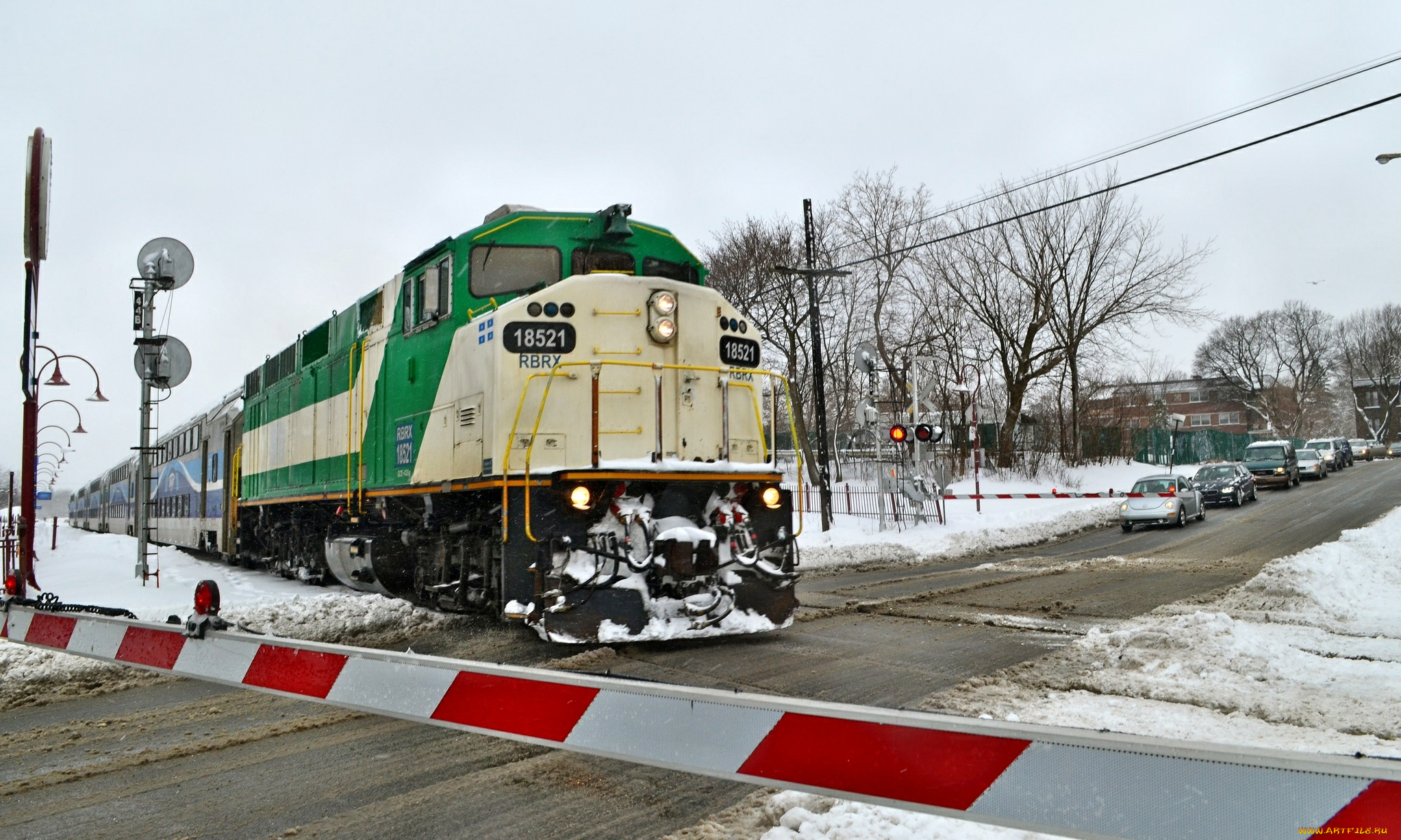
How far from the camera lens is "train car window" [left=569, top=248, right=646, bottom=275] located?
788cm

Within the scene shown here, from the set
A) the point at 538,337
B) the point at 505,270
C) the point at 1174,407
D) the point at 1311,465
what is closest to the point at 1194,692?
the point at 538,337

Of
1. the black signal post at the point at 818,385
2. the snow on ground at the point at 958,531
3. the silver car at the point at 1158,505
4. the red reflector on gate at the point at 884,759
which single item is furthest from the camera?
the silver car at the point at 1158,505

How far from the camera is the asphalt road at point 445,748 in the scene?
382cm

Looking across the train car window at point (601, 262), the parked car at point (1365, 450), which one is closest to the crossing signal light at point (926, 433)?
the train car window at point (601, 262)

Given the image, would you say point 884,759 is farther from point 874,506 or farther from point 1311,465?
point 1311,465

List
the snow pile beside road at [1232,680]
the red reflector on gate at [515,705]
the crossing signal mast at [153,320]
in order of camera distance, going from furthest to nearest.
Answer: the crossing signal mast at [153,320] < the snow pile beside road at [1232,680] < the red reflector on gate at [515,705]

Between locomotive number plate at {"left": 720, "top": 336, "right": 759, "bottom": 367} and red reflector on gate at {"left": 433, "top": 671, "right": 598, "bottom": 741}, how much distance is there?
532 centimetres

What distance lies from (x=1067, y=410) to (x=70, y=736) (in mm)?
44212

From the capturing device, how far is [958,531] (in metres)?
19.7

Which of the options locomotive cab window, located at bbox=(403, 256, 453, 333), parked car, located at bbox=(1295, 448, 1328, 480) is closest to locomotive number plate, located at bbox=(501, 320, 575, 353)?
locomotive cab window, located at bbox=(403, 256, 453, 333)

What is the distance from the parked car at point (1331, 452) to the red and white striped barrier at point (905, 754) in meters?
48.8

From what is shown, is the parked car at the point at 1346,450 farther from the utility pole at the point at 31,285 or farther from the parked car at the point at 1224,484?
the utility pole at the point at 31,285

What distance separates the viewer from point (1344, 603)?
30.5 feet

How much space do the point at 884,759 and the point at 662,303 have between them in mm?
5705
